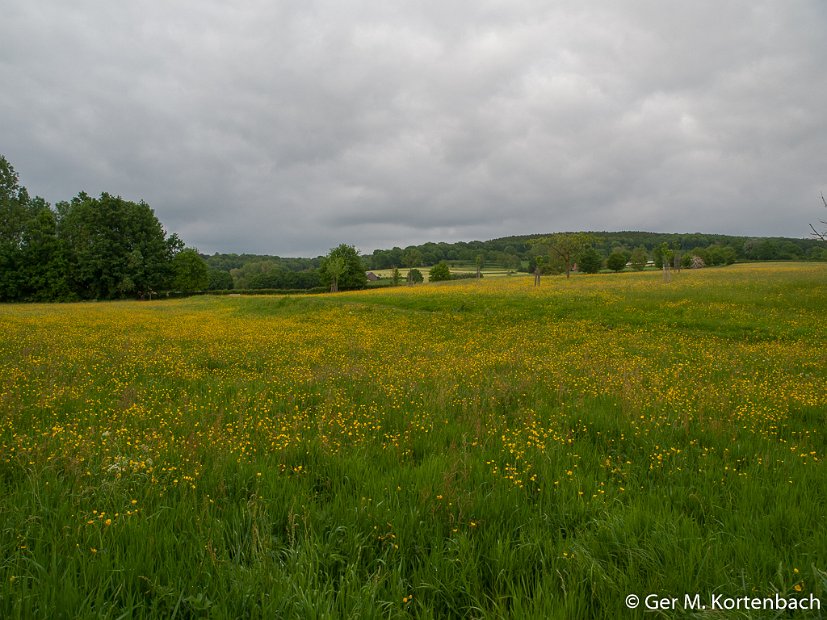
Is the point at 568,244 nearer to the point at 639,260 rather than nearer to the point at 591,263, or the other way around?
the point at 591,263

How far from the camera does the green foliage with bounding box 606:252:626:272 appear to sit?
91875 mm

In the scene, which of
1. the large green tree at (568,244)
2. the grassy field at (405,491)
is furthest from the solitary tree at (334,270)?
the grassy field at (405,491)

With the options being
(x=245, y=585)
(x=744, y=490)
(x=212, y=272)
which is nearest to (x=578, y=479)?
(x=744, y=490)

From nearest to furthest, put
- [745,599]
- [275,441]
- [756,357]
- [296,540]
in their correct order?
[745,599], [296,540], [275,441], [756,357]

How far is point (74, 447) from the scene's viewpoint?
455 centimetres

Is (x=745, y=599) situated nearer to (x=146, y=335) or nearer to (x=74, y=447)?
(x=74, y=447)

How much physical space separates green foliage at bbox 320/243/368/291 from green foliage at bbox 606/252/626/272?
57339 mm

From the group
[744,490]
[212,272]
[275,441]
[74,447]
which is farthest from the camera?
[212,272]

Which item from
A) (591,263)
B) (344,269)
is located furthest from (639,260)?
(344,269)

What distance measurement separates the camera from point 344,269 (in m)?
82.2

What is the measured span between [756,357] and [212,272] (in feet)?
381

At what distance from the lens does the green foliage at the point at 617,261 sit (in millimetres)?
91875

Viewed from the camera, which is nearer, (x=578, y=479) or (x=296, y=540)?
(x=296, y=540)

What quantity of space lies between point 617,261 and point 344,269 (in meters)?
62.4
